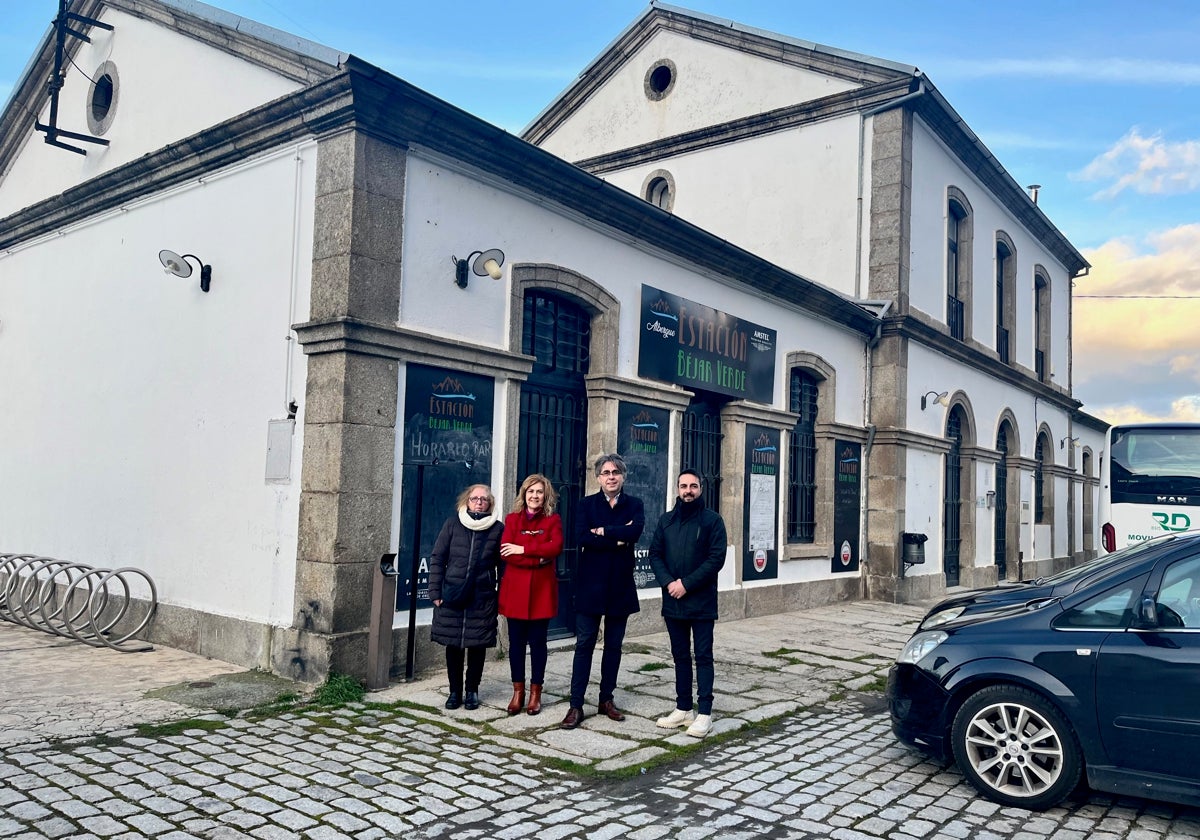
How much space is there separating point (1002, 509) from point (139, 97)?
18.5m

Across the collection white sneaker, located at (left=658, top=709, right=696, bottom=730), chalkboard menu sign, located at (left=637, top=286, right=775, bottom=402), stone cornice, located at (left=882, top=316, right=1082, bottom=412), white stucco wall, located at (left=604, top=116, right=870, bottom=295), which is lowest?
white sneaker, located at (left=658, top=709, right=696, bottom=730)

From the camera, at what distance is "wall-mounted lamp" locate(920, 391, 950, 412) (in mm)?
16688

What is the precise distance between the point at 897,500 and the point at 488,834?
1238cm

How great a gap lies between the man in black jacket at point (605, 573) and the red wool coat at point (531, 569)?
24cm

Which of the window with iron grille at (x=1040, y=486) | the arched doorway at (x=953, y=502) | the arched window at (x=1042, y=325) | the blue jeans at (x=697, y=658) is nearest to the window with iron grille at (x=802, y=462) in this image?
the arched doorway at (x=953, y=502)

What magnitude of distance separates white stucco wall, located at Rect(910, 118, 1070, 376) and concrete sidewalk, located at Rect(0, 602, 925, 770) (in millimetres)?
9230

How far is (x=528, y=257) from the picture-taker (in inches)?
365

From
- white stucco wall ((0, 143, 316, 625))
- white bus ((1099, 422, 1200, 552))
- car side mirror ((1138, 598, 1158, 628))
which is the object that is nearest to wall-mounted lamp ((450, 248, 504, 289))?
white stucco wall ((0, 143, 316, 625))

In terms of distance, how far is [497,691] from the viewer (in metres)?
7.31

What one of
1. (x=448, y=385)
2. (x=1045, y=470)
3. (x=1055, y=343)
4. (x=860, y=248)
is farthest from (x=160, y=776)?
(x=1055, y=343)

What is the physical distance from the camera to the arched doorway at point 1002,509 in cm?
2100

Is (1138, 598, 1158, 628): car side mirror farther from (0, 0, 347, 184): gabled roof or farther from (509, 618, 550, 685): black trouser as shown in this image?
(0, 0, 347, 184): gabled roof

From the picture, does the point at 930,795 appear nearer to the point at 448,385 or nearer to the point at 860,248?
the point at 448,385

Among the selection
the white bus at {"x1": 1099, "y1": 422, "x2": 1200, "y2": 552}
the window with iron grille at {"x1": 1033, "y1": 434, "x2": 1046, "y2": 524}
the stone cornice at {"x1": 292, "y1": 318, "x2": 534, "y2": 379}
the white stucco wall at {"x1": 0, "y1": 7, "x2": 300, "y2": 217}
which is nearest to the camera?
the stone cornice at {"x1": 292, "y1": 318, "x2": 534, "y2": 379}
